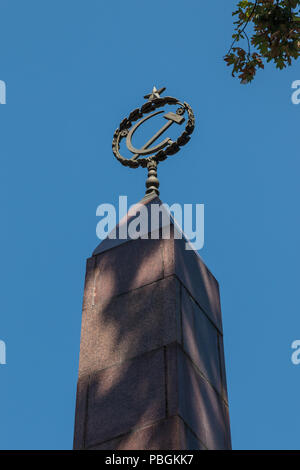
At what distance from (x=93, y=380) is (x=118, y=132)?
13.4 feet

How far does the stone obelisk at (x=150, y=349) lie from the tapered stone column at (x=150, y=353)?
0.5 inches

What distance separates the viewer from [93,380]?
26.9ft

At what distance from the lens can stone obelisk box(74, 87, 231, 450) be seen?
748cm

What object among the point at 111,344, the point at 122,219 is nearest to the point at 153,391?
the point at 111,344

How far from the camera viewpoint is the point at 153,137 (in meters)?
10.6

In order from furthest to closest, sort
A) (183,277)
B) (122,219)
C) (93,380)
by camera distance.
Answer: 1. (122,219)
2. (183,277)
3. (93,380)

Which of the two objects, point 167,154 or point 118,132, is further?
point 118,132

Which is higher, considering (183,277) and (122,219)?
(122,219)

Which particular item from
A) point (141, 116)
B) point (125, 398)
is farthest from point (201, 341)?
point (141, 116)

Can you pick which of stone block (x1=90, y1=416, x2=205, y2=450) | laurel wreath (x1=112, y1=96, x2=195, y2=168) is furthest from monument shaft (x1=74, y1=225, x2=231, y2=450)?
laurel wreath (x1=112, y1=96, x2=195, y2=168)

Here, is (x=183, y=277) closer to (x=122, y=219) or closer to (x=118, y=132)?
(x=122, y=219)

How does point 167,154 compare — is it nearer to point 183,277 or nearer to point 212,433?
point 183,277
